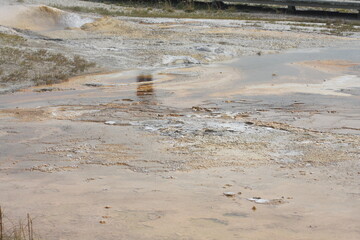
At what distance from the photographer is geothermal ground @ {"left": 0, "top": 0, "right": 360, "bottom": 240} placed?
5660mm

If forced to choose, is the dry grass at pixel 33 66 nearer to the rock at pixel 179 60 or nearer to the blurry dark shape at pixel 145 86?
the blurry dark shape at pixel 145 86

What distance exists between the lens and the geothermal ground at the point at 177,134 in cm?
566

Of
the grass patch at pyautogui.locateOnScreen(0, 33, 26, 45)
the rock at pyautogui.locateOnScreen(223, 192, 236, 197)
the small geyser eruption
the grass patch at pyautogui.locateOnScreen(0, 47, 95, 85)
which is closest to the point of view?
the rock at pyautogui.locateOnScreen(223, 192, 236, 197)

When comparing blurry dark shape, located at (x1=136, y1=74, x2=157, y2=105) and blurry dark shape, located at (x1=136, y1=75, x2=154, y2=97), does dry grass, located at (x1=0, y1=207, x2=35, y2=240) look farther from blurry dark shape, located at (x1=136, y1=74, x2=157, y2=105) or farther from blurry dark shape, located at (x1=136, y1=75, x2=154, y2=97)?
blurry dark shape, located at (x1=136, y1=75, x2=154, y2=97)

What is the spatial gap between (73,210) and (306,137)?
359 cm

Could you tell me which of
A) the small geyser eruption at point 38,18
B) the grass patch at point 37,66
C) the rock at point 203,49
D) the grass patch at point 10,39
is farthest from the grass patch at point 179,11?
the grass patch at point 37,66

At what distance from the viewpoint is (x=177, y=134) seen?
846 cm

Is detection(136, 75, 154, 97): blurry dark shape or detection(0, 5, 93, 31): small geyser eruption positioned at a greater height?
detection(0, 5, 93, 31): small geyser eruption

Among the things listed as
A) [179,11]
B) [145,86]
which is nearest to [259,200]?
[145,86]

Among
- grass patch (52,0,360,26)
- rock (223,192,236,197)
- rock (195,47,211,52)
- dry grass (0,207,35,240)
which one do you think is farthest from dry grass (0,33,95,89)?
grass patch (52,0,360,26)

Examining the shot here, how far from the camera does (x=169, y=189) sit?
21.1ft

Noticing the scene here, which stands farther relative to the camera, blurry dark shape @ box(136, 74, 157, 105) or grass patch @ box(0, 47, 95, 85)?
grass patch @ box(0, 47, 95, 85)

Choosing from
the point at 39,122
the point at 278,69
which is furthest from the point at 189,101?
the point at 278,69

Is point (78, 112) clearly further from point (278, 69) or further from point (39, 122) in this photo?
point (278, 69)
